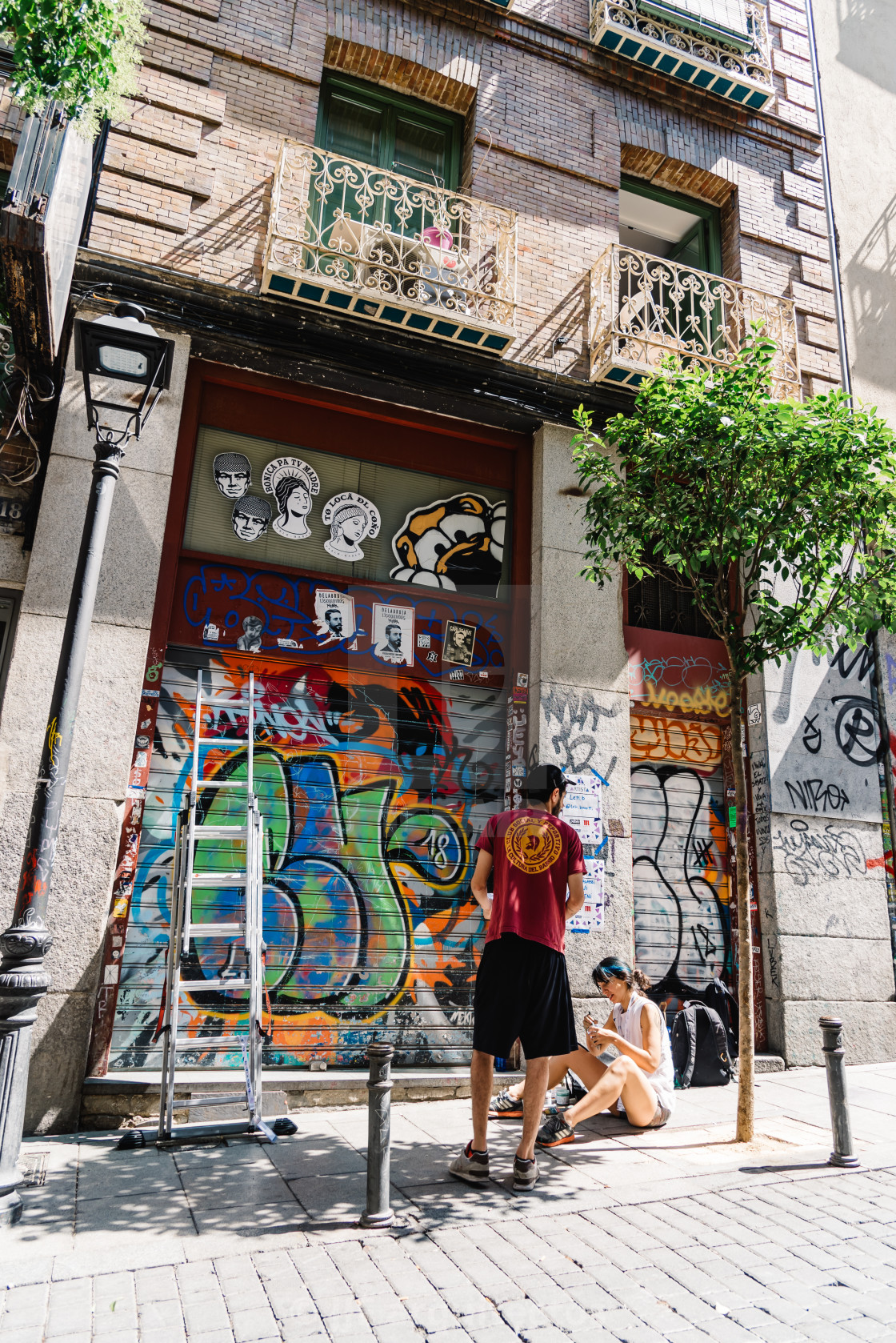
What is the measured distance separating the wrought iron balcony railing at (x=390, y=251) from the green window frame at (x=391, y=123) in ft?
1.06

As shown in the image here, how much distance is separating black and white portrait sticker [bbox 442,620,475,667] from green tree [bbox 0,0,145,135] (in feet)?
15.6

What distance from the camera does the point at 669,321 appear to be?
29.7 ft

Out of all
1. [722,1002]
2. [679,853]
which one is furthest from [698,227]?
[722,1002]

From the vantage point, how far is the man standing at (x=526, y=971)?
177 inches

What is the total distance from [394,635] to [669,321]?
15.3 ft

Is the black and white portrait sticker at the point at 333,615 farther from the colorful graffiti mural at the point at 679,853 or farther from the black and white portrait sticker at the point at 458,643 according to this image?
the colorful graffiti mural at the point at 679,853

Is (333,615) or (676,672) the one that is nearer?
(333,615)

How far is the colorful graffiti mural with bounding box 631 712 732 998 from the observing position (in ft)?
26.0

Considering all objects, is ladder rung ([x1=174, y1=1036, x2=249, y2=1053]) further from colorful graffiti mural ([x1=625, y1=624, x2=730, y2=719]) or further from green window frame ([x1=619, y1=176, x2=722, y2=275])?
green window frame ([x1=619, y1=176, x2=722, y2=275])

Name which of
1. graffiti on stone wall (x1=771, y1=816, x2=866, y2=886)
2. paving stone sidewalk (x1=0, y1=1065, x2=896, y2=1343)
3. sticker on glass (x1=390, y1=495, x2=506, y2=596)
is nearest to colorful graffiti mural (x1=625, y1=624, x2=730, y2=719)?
graffiti on stone wall (x1=771, y1=816, x2=866, y2=886)

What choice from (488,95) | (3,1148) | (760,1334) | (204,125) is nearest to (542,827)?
(760,1334)

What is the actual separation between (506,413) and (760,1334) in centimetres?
713

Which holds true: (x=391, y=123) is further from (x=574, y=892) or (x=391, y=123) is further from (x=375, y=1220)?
(x=375, y=1220)

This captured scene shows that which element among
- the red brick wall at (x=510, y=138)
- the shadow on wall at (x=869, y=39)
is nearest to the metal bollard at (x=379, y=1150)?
the red brick wall at (x=510, y=138)
